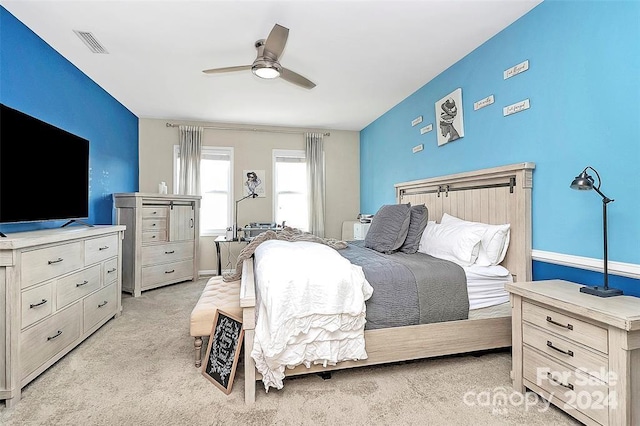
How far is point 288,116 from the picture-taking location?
476cm

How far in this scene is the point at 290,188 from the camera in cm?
542

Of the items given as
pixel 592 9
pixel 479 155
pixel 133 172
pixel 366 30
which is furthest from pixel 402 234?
pixel 133 172

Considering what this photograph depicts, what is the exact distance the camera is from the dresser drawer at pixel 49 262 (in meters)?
1.84

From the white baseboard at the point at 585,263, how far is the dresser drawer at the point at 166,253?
13.8 feet

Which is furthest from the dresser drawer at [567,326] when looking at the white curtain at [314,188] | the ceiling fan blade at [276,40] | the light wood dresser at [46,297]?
the white curtain at [314,188]

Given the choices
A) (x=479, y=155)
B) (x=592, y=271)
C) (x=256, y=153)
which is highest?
(x=256, y=153)

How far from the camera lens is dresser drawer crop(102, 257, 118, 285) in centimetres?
284

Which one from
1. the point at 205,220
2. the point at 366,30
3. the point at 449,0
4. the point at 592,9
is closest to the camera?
the point at 592,9

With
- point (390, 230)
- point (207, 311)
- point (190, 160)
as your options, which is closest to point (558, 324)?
point (390, 230)

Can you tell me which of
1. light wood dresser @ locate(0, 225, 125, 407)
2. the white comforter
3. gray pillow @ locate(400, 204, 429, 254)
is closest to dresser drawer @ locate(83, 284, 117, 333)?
light wood dresser @ locate(0, 225, 125, 407)

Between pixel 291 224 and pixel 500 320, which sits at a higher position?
pixel 291 224

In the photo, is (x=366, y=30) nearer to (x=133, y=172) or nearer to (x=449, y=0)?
(x=449, y=0)

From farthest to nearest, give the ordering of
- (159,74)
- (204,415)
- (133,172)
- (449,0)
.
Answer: (133,172)
(159,74)
(449,0)
(204,415)

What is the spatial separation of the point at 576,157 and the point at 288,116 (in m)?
3.67
